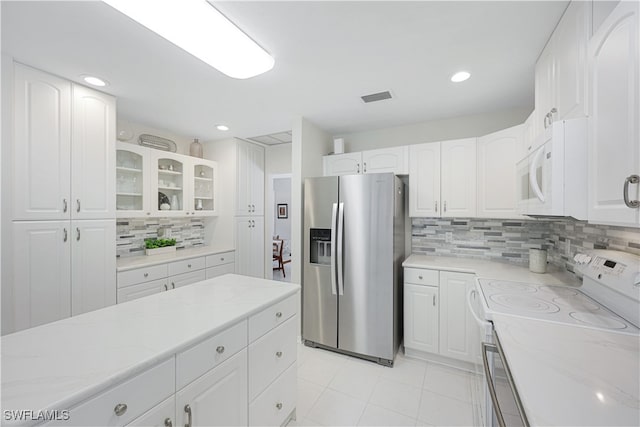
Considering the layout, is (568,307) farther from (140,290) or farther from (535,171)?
(140,290)

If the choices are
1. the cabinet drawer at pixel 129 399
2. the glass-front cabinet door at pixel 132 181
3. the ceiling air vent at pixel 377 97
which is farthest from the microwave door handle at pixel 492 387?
the glass-front cabinet door at pixel 132 181

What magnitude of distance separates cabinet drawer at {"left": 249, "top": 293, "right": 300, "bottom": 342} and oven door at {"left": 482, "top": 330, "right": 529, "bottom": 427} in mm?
1053

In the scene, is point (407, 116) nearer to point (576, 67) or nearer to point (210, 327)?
point (576, 67)

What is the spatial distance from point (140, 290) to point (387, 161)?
2887 mm

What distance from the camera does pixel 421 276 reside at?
2381 mm

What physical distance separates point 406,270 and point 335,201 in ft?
3.18

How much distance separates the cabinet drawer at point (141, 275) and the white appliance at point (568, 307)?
288 centimetres

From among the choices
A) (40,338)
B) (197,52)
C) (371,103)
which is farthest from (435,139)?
(40,338)

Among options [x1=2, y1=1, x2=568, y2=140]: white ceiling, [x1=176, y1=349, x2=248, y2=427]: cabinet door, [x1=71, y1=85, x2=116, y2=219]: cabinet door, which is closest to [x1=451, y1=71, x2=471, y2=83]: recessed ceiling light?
[x1=2, y1=1, x2=568, y2=140]: white ceiling

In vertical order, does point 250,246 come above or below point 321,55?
below

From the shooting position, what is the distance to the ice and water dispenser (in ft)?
8.64

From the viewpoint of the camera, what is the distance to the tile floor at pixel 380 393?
1731mm

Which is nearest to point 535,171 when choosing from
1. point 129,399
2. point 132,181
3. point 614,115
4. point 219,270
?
point 614,115

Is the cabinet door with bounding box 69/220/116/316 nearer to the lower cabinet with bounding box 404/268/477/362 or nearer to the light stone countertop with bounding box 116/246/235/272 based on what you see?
the light stone countertop with bounding box 116/246/235/272
